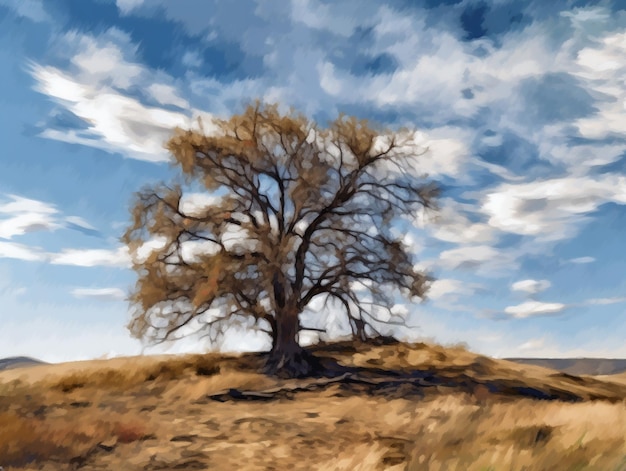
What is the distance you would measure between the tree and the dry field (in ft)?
3.69

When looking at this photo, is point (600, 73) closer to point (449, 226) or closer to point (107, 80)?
point (449, 226)

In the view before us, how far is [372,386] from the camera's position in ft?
31.2

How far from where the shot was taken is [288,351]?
10422 mm

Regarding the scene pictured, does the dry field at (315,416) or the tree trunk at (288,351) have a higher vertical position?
the tree trunk at (288,351)

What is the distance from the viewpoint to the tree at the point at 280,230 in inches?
391

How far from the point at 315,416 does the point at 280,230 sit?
4.10 m

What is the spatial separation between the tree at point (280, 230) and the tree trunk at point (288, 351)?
19 mm

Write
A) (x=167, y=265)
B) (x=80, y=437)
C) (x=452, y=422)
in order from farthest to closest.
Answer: (x=167, y=265), (x=452, y=422), (x=80, y=437)

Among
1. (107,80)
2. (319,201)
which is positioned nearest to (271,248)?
(319,201)

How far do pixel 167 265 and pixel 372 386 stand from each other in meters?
4.28

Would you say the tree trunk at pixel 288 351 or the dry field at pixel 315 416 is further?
the tree trunk at pixel 288 351

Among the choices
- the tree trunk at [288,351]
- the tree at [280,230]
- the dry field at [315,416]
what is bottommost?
the dry field at [315,416]

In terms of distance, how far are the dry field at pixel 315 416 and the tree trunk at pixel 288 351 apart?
1.40 ft

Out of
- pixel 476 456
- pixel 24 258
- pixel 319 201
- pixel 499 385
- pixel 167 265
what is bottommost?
pixel 476 456
